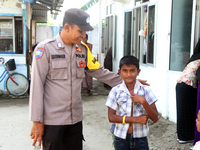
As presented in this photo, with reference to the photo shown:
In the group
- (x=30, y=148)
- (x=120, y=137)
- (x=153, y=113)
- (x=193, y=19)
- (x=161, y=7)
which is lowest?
(x=30, y=148)

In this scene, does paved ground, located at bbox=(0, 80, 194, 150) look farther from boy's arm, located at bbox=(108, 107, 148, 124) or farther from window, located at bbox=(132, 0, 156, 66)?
boy's arm, located at bbox=(108, 107, 148, 124)

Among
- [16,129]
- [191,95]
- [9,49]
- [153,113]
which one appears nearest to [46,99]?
[153,113]

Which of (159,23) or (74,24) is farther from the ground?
(159,23)

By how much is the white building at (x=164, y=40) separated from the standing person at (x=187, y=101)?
74 centimetres

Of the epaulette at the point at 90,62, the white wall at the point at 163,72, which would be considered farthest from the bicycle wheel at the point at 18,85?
the epaulette at the point at 90,62

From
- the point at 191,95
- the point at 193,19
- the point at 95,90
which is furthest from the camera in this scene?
the point at 95,90

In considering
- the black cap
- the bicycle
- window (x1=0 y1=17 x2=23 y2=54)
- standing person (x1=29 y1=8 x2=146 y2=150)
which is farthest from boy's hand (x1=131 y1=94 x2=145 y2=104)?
window (x1=0 y1=17 x2=23 y2=54)

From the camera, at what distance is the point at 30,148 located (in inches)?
141

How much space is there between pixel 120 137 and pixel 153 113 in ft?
1.13

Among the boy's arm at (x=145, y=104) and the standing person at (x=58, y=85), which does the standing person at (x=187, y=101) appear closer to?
the boy's arm at (x=145, y=104)

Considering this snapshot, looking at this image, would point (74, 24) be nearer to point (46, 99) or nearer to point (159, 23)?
point (46, 99)

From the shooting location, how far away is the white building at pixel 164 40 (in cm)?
412

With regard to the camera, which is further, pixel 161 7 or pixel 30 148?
pixel 161 7

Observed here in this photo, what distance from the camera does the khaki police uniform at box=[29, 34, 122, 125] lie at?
196 centimetres
